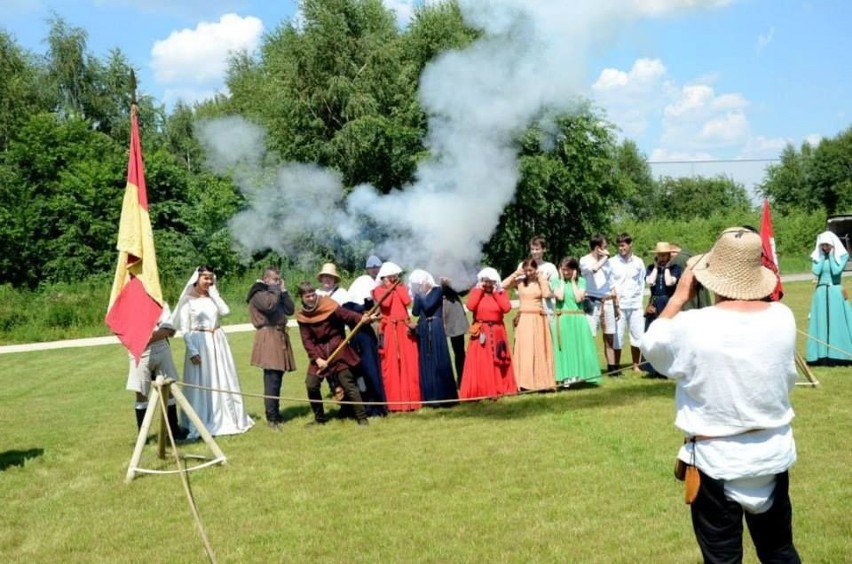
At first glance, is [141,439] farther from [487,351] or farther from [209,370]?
[487,351]

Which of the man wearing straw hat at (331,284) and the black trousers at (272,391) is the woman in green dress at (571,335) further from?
the black trousers at (272,391)

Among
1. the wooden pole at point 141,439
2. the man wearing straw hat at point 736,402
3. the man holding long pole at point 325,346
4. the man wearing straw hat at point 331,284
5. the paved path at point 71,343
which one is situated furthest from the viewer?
the paved path at point 71,343

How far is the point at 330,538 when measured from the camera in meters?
5.53

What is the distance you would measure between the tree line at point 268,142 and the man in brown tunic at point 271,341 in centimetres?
703

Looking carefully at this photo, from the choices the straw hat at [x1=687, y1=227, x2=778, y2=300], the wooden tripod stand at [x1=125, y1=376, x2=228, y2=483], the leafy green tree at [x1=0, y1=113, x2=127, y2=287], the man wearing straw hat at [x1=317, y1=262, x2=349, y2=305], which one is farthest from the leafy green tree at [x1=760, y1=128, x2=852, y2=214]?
the straw hat at [x1=687, y1=227, x2=778, y2=300]

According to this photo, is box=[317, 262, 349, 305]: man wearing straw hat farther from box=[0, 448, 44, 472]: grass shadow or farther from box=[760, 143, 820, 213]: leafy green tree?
box=[760, 143, 820, 213]: leafy green tree

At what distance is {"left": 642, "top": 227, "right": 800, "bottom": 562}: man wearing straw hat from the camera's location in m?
3.30

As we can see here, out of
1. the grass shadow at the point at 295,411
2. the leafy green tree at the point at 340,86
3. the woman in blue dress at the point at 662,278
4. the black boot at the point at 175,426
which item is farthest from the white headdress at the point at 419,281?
the leafy green tree at the point at 340,86

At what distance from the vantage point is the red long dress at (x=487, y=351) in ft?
33.6

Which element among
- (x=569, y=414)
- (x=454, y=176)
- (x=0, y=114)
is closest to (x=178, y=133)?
(x=0, y=114)

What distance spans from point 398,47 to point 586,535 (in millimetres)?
18876

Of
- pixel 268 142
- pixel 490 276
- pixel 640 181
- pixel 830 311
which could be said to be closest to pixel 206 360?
pixel 490 276

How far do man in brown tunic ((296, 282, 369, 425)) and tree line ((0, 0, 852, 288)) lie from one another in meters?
6.98

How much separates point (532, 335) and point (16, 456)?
19.5 feet
